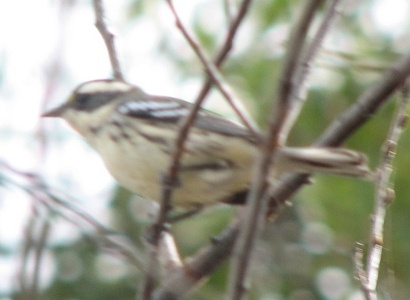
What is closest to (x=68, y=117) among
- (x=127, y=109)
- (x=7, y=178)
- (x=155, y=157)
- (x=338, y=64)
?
(x=127, y=109)

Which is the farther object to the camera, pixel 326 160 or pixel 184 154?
pixel 184 154

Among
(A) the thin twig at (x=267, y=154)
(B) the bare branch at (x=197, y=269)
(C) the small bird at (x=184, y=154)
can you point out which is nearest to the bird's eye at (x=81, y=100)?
(C) the small bird at (x=184, y=154)

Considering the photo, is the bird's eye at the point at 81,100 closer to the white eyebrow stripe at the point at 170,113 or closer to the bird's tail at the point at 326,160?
the white eyebrow stripe at the point at 170,113

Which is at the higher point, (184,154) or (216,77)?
(216,77)

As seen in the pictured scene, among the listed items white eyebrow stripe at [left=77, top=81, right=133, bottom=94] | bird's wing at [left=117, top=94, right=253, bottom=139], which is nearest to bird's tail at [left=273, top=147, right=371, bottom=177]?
bird's wing at [left=117, top=94, right=253, bottom=139]

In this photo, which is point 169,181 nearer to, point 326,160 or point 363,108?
point 326,160

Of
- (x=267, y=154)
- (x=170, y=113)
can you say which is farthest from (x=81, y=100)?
(x=267, y=154)
